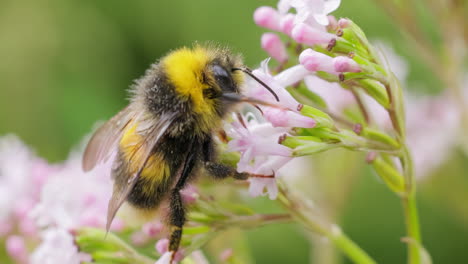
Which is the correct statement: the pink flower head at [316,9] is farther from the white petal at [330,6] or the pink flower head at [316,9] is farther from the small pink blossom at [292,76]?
the small pink blossom at [292,76]

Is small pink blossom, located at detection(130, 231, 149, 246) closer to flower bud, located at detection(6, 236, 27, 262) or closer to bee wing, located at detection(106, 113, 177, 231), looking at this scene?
bee wing, located at detection(106, 113, 177, 231)

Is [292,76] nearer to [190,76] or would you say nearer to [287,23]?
[287,23]

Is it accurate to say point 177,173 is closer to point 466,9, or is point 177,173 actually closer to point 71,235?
point 71,235

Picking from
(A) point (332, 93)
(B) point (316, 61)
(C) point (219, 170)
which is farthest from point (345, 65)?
(A) point (332, 93)

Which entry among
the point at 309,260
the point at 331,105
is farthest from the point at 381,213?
the point at 331,105

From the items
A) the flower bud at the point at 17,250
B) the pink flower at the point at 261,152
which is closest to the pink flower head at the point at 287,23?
the pink flower at the point at 261,152
